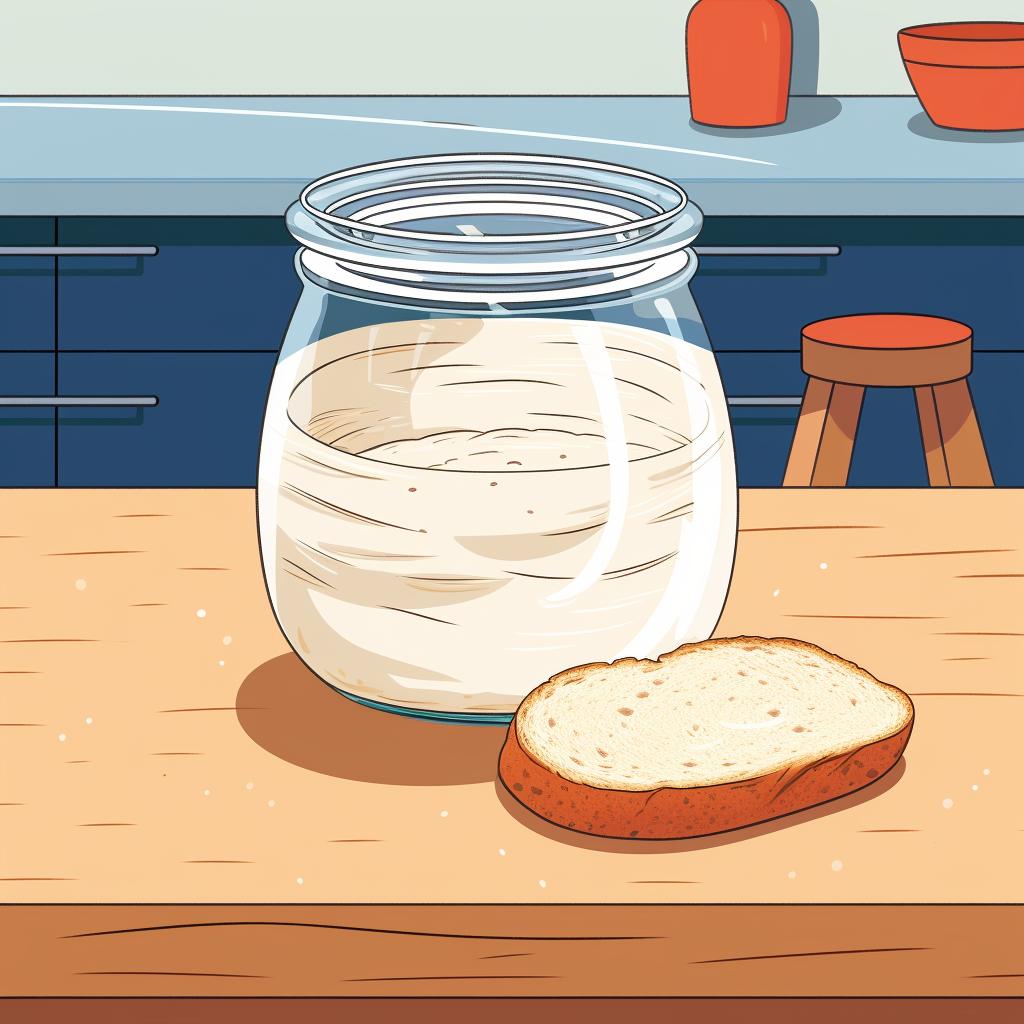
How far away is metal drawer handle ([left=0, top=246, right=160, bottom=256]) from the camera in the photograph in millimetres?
2883

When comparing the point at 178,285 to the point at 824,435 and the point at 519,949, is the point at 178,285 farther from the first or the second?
the point at 519,949

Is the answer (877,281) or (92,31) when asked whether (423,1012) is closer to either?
(877,281)

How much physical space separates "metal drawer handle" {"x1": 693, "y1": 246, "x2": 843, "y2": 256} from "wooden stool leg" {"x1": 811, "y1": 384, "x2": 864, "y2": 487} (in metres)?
0.48

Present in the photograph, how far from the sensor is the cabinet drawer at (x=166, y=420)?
2.98 metres

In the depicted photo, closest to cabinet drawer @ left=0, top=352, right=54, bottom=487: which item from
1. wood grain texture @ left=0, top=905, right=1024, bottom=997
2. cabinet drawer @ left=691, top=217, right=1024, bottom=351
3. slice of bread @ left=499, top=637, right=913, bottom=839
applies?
cabinet drawer @ left=691, top=217, right=1024, bottom=351

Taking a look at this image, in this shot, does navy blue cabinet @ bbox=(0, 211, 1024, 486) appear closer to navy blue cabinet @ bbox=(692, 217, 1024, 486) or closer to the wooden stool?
navy blue cabinet @ bbox=(692, 217, 1024, 486)

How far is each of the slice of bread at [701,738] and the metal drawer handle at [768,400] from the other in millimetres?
2028

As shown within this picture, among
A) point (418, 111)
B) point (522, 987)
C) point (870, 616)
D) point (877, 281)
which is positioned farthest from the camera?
point (418, 111)

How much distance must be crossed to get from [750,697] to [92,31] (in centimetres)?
298

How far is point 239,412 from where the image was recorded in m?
3.01

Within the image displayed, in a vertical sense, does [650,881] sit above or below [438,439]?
below

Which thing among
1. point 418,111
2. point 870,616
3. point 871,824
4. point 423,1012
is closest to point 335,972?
point 423,1012

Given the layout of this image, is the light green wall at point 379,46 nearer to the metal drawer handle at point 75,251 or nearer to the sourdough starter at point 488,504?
the metal drawer handle at point 75,251

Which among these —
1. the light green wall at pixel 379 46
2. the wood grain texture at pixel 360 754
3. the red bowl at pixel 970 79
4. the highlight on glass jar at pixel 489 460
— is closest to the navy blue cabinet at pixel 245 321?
the red bowl at pixel 970 79
